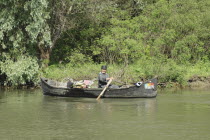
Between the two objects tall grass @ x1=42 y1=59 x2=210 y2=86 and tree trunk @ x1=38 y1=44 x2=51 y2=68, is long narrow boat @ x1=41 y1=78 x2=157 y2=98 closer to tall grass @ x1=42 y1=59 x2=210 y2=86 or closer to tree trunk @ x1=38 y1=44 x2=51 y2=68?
tall grass @ x1=42 y1=59 x2=210 y2=86

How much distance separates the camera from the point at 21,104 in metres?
20.0

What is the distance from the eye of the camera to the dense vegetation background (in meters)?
25.8

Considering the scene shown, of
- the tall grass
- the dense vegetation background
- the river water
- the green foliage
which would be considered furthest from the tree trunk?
the river water

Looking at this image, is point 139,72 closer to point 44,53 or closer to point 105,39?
point 105,39

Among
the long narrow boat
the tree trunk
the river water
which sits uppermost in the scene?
the tree trunk

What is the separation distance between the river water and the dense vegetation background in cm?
387

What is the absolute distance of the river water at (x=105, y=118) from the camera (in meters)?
13.7

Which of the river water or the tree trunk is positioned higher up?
the tree trunk

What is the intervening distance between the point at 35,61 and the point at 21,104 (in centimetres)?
667

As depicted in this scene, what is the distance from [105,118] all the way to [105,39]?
13443mm

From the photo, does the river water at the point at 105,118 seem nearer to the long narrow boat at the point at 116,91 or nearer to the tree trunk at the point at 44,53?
the long narrow boat at the point at 116,91

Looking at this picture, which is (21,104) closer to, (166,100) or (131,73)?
(166,100)

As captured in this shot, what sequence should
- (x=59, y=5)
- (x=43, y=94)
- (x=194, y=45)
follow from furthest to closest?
(x=194, y=45)
(x=59, y=5)
(x=43, y=94)

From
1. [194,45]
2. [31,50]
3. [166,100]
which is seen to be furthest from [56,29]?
[166,100]
